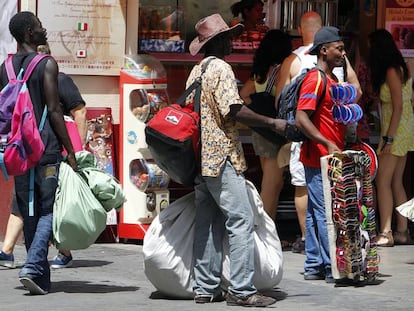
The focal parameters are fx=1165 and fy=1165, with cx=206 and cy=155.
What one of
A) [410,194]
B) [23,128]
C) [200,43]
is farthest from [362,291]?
[410,194]

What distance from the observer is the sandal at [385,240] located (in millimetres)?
10688

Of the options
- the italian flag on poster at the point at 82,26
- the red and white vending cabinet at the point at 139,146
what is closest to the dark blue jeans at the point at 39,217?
the red and white vending cabinet at the point at 139,146

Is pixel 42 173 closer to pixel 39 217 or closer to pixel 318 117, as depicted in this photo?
pixel 39 217

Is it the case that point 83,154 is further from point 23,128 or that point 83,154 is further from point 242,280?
point 242,280

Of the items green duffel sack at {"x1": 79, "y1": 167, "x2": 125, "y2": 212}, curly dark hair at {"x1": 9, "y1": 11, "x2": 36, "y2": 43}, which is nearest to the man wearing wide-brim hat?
green duffel sack at {"x1": 79, "y1": 167, "x2": 125, "y2": 212}

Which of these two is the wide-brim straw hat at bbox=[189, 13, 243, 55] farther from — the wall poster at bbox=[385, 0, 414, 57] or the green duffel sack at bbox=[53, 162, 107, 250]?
the wall poster at bbox=[385, 0, 414, 57]

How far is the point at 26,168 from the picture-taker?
25.4ft

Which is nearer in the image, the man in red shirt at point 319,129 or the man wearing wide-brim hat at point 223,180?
the man wearing wide-brim hat at point 223,180

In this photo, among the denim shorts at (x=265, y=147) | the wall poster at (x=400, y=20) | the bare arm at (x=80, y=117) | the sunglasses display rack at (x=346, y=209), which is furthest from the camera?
the wall poster at (x=400, y=20)

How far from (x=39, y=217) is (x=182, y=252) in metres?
1.01

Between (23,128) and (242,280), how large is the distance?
69.5 inches

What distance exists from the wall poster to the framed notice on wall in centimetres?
283

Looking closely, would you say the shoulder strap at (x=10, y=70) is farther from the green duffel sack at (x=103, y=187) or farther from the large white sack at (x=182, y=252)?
the large white sack at (x=182, y=252)

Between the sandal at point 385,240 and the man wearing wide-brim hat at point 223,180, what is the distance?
3209 mm
